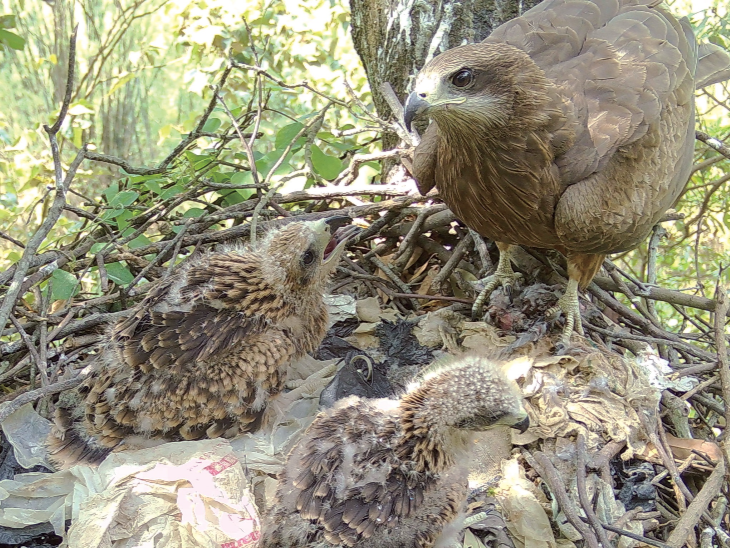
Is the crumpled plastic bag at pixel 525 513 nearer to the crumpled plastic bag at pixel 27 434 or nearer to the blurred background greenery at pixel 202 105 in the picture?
the crumpled plastic bag at pixel 27 434

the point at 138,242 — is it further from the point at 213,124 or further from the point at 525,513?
the point at 525,513

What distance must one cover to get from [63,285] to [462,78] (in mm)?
1809

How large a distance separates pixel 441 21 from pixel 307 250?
1574 millimetres

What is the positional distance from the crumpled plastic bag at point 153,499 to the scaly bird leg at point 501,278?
137cm

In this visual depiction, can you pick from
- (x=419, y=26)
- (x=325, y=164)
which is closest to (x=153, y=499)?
(x=325, y=164)

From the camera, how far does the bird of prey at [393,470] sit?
5.43ft

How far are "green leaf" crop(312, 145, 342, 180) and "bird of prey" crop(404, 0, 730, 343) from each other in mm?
557

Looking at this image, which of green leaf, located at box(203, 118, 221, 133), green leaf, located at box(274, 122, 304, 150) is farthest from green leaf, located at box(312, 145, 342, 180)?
green leaf, located at box(203, 118, 221, 133)

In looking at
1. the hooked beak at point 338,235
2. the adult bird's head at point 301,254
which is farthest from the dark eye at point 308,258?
the hooked beak at point 338,235

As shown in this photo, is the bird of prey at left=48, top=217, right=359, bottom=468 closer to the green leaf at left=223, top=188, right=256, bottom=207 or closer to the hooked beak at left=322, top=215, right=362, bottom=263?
the hooked beak at left=322, top=215, right=362, bottom=263

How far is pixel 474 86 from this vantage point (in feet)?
7.63

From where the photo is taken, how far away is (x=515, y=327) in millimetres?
2838

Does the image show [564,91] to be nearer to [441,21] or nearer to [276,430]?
[441,21]

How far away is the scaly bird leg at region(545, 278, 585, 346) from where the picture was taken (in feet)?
8.96
